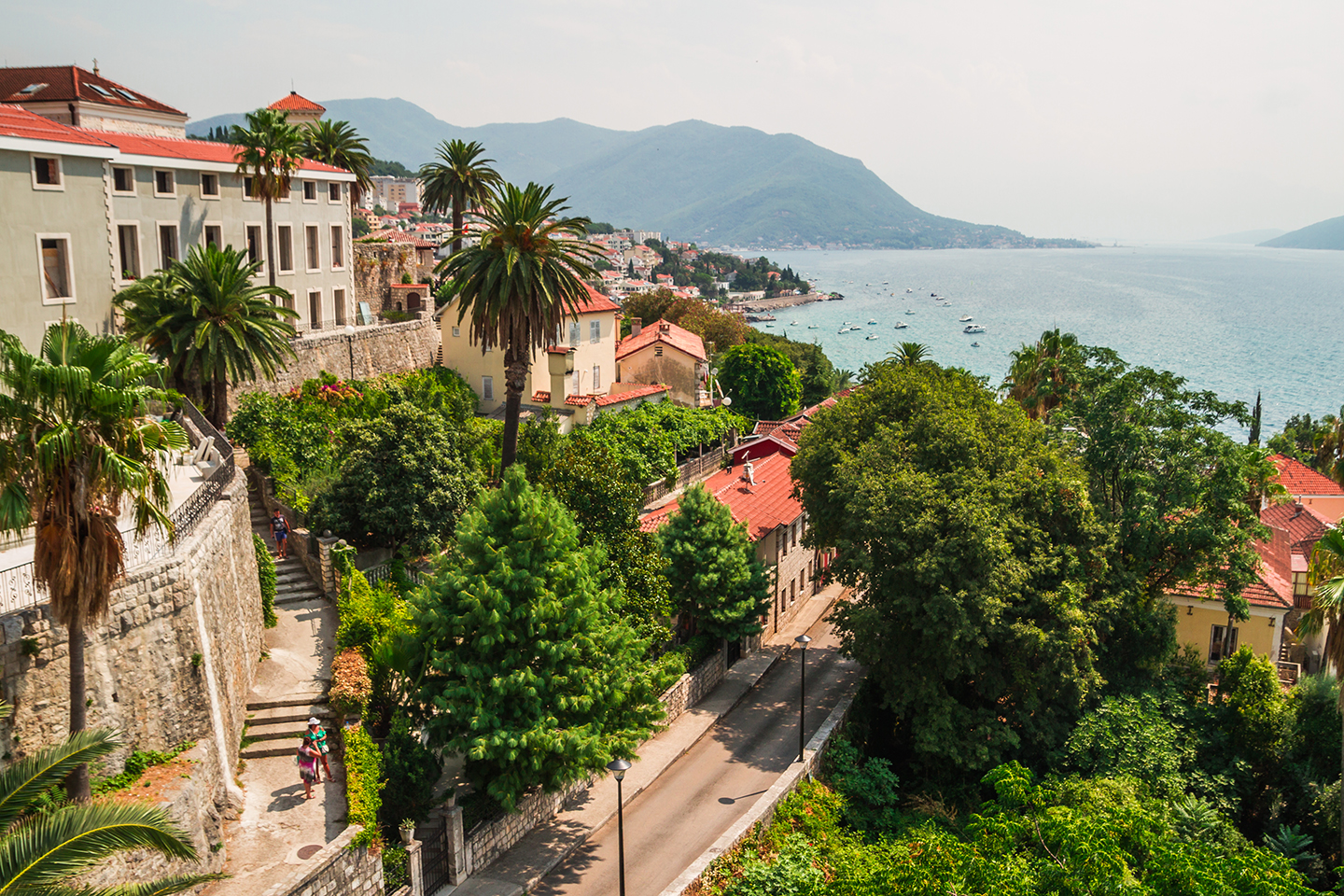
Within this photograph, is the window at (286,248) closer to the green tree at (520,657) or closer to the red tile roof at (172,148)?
the red tile roof at (172,148)

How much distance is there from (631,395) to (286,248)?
20566 mm

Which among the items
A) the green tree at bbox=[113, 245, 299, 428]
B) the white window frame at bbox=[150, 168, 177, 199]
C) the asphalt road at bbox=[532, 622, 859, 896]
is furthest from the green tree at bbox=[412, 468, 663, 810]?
the white window frame at bbox=[150, 168, 177, 199]

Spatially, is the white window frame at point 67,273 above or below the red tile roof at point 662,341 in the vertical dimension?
above

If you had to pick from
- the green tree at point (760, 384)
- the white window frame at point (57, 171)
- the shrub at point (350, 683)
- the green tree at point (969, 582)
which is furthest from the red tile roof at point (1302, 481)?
the white window frame at point (57, 171)

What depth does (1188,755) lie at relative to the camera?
30500mm

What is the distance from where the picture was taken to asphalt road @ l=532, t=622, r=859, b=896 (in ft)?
78.8

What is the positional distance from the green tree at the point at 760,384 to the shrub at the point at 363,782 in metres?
51.5

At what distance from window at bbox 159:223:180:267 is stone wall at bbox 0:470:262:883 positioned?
20.3m

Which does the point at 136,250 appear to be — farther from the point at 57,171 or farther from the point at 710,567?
the point at 710,567

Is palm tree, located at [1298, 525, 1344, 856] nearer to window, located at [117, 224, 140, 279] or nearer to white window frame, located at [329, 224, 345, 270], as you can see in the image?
window, located at [117, 224, 140, 279]

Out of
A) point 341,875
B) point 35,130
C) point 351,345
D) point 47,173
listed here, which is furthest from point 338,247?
point 341,875

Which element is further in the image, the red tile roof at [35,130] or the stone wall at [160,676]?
the red tile roof at [35,130]

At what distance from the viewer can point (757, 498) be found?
44.6 m

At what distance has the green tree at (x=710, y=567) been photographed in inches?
1342
